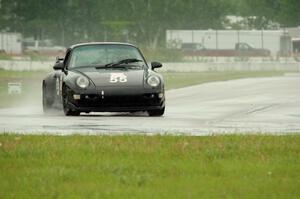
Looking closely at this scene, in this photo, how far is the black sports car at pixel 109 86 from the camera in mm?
18219

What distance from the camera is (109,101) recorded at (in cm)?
1825

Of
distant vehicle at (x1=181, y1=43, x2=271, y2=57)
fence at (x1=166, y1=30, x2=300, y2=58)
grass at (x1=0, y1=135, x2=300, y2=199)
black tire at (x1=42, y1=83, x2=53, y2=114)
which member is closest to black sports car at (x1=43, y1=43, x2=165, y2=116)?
black tire at (x1=42, y1=83, x2=53, y2=114)

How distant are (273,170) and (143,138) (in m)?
2.84

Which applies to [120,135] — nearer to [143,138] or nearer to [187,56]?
[143,138]

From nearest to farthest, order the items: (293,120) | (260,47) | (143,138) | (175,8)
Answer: (143,138)
(293,120)
(260,47)
(175,8)

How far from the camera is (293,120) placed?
17281 mm

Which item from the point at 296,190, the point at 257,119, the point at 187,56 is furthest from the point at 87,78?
the point at 187,56

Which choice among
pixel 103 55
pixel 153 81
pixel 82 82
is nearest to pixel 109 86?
pixel 82 82

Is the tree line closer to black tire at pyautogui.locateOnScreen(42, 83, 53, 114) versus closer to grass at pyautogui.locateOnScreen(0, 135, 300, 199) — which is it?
Result: black tire at pyautogui.locateOnScreen(42, 83, 53, 114)

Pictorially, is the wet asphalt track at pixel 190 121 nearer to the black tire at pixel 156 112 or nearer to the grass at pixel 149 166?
the black tire at pixel 156 112

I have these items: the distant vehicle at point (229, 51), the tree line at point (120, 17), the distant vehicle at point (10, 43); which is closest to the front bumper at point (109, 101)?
the distant vehicle at point (229, 51)

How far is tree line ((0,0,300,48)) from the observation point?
95312 mm

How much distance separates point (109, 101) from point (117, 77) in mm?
487

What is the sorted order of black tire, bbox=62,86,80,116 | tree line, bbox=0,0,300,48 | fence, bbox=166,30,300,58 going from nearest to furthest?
black tire, bbox=62,86,80,116 < fence, bbox=166,30,300,58 < tree line, bbox=0,0,300,48
